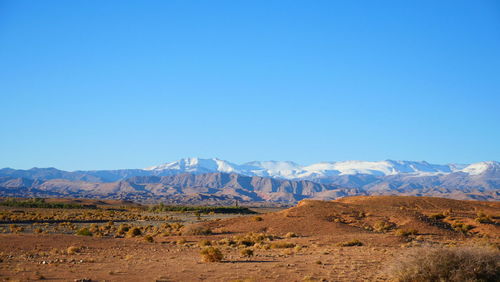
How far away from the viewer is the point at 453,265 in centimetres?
1675

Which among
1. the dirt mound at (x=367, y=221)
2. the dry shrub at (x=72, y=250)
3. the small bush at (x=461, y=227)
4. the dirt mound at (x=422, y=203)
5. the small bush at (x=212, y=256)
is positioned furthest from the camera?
the dirt mound at (x=422, y=203)

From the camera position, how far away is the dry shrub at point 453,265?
16.6 m

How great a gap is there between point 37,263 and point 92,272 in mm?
3932

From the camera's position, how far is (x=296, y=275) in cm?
2036

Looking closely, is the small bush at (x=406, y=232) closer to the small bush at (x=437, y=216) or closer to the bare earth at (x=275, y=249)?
the bare earth at (x=275, y=249)

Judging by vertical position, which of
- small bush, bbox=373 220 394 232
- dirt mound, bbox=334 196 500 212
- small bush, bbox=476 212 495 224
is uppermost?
dirt mound, bbox=334 196 500 212

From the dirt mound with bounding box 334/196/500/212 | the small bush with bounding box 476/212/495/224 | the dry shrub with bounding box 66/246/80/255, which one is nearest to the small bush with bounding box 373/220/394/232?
the small bush with bounding box 476/212/495/224

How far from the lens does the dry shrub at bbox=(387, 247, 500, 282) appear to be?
16.6 metres

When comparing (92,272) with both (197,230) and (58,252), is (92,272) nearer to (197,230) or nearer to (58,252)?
(58,252)

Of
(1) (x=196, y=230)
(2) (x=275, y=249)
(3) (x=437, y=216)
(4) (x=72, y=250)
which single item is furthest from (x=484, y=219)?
(4) (x=72, y=250)

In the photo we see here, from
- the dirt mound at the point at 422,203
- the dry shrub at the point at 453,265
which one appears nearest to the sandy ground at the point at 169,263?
the dry shrub at the point at 453,265

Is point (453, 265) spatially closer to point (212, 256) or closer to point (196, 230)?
point (212, 256)

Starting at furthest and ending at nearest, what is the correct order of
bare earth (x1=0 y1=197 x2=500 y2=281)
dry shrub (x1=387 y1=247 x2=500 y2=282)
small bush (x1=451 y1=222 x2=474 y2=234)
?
small bush (x1=451 y1=222 x2=474 y2=234) < bare earth (x1=0 y1=197 x2=500 y2=281) < dry shrub (x1=387 y1=247 x2=500 y2=282)

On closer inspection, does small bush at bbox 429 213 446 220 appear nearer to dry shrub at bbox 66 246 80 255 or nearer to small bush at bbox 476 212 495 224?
small bush at bbox 476 212 495 224
